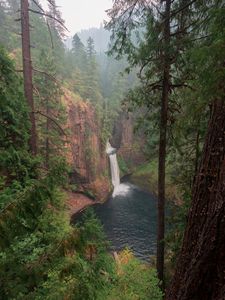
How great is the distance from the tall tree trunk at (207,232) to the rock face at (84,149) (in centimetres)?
2621

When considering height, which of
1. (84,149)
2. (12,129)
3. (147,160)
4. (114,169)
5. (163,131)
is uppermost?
(12,129)

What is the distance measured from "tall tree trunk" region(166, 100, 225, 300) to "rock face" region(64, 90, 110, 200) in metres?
26.2

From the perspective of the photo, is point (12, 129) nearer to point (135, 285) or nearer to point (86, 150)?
point (135, 285)

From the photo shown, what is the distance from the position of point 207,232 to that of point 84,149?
96.6 feet

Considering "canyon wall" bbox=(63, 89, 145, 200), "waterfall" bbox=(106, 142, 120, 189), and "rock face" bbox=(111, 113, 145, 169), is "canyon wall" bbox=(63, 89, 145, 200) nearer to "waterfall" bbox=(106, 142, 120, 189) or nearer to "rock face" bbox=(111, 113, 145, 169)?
"waterfall" bbox=(106, 142, 120, 189)

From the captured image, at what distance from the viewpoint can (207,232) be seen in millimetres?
3148

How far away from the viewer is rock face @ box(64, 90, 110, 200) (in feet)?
101

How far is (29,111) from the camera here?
8023 millimetres

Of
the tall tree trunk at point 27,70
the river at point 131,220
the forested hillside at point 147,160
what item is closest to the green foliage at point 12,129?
the forested hillside at point 147,160

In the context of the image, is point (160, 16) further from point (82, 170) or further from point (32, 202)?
point (82, 170)

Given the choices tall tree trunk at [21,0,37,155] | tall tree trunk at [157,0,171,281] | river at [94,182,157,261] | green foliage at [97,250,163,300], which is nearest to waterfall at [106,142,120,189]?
river at [94,182,157,261]

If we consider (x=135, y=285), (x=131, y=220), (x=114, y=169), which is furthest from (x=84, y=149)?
(x=135, y=285)

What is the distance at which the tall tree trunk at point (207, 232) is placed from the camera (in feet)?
9.90

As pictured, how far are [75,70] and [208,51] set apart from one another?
1762 inches
